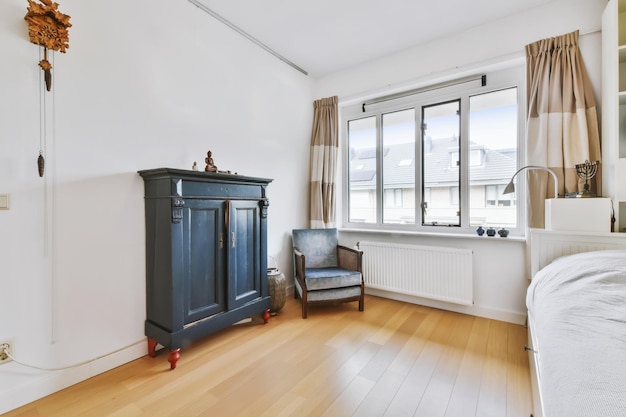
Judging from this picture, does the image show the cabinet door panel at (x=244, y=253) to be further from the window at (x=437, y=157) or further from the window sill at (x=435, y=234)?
the window at (x=437, y=157)

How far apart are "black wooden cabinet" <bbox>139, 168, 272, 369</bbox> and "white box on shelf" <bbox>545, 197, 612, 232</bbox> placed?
7.56 feet

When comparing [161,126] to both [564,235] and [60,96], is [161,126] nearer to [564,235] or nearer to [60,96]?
[60,96]

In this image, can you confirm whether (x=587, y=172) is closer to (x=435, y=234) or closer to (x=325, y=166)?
(x=435, y=234)

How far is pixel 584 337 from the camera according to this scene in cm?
92

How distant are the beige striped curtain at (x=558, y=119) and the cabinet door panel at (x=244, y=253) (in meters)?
2.36

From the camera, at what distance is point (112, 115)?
1925 mm

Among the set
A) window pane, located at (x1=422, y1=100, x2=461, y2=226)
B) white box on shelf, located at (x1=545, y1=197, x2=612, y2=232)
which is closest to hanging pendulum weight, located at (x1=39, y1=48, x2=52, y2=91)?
window pane, located at (x1=422, y1=100, x2=461, y2=226)

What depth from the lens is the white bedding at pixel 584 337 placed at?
0.67 metres

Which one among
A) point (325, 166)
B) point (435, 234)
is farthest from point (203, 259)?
point (435, 234)

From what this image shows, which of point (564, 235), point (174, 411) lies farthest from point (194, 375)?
point (564, 235)

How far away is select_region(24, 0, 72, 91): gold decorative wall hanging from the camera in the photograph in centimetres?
156

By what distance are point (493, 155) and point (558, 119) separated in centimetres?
58

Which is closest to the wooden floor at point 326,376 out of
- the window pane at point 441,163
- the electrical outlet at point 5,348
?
the electrical outlet at point 5,348

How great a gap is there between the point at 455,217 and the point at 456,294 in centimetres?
79
